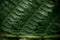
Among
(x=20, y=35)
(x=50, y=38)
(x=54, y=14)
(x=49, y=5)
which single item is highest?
(x=49, y=5)

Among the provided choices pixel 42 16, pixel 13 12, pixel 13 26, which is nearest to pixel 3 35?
pixel 13 26

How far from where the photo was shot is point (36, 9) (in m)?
1.61

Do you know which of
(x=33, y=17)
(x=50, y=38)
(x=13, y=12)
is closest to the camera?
(x=50, y=38)

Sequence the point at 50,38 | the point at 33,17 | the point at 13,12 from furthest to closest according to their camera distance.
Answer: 1. the point at 13,12
2. the point at 33,17
3. the point at 50,38

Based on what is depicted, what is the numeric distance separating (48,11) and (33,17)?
0.20 m

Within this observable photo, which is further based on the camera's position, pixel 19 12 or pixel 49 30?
pixel 19 12

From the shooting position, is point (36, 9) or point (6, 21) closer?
point (36, 9)

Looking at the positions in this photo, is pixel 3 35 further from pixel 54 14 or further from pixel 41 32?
pixel 54 14

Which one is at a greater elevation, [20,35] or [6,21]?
[6,21]

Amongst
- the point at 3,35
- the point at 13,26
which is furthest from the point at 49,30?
the point at 3,35

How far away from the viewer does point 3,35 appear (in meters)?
1.71

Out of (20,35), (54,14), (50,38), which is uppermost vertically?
(54,14)

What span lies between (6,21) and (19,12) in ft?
0.72

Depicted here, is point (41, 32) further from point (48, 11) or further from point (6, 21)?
point (6, 21)
